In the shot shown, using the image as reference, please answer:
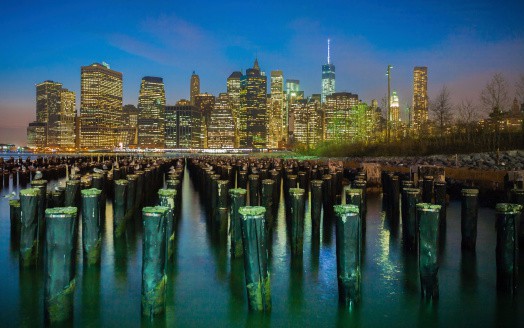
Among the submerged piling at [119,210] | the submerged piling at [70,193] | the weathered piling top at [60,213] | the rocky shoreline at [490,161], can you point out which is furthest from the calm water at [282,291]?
the rocky shoreline at [490,161]

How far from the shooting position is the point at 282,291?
780 cm

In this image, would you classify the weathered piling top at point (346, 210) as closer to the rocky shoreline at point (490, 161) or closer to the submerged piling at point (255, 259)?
the submerged piling at point (255, 259)

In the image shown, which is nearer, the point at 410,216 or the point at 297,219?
the point at 297,219

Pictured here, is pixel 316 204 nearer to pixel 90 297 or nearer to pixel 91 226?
pixel 91 226

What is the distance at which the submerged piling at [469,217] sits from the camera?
996 cm

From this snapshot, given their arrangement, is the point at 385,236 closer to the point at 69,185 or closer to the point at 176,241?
the point at 176,241

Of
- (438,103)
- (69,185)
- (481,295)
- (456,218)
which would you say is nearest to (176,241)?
(69,185)

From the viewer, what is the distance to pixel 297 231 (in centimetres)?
991

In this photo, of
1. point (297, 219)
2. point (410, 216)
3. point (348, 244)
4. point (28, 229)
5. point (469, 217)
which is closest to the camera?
point (348, 244)

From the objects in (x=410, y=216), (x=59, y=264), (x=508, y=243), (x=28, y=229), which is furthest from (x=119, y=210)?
(x=508, y=243)

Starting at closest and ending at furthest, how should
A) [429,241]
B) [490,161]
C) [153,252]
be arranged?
1. [153,252]
2. [429,241]
3. [490,161]

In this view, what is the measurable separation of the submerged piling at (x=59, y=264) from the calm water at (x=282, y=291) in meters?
0.49

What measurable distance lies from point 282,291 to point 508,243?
12.8 ft

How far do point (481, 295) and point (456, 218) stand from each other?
26.4 ft
